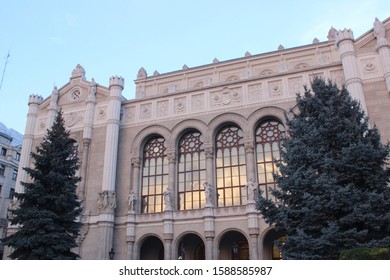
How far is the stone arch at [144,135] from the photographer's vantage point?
2895cm

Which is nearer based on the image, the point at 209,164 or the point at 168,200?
the point at 168,200

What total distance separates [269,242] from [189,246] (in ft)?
18.6

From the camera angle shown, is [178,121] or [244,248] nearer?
[244,248]

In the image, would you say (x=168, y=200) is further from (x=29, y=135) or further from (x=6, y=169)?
(x=6, y=169)

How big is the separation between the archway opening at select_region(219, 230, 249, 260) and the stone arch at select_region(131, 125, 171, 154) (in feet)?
28.2

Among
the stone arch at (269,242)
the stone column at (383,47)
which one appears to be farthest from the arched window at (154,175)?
the stone column at (383,47)

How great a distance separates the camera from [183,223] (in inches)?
1010

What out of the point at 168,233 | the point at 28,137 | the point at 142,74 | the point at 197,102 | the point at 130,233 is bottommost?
the point at 168,233

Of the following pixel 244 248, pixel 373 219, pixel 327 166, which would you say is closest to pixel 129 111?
pixel 244 248

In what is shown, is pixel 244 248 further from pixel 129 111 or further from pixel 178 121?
pixel 129 111

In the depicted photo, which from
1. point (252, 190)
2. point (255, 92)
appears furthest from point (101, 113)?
point (252, 190)

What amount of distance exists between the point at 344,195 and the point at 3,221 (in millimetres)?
37777

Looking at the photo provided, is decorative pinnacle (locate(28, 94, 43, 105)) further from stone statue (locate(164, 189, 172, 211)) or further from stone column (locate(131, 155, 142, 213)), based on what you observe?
stone statue (locate(164, 189, 172, 211))

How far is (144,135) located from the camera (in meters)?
29.4
